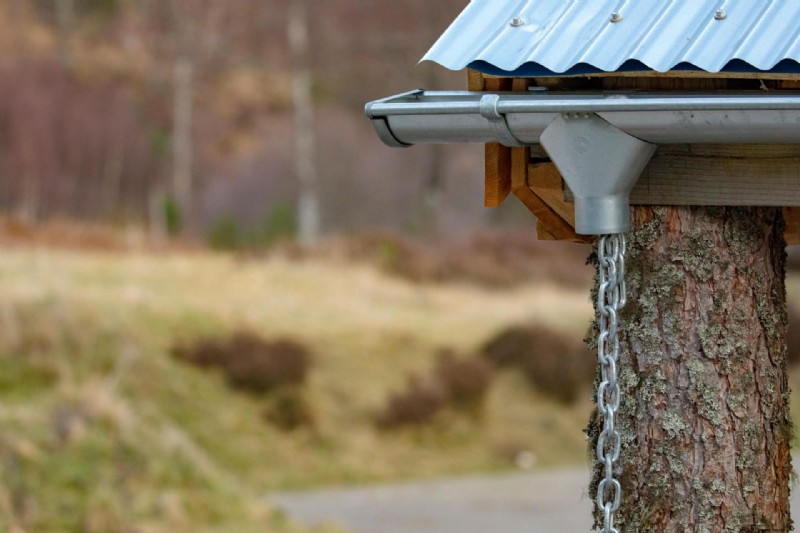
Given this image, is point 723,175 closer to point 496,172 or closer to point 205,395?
point 496,172

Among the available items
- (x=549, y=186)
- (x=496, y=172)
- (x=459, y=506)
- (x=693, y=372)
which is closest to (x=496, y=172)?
(x=496, y=172)

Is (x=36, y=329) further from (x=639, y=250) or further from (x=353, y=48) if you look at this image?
(x=353, y=48)

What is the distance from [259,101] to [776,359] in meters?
26.6

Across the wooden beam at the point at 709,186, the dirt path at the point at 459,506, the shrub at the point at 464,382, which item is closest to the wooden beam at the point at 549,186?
the wooden beam at the point at 709,186

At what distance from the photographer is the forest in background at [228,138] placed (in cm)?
2188

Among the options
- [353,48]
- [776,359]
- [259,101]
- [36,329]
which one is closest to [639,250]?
[776,359]

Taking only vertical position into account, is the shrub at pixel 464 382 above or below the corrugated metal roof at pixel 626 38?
below

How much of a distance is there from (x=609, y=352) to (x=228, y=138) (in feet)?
85.6

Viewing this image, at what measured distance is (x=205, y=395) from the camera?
38.8 ft

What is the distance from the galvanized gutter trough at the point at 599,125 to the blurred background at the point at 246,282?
195 inches

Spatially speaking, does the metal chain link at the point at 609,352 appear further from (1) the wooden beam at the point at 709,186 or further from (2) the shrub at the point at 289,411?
(2) the shrub at the point at 289,411

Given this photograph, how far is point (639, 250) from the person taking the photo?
2.79 metres

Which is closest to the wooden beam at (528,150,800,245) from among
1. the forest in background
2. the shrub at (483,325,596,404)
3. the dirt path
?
the dirt path

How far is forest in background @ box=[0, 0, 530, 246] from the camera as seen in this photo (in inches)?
861
